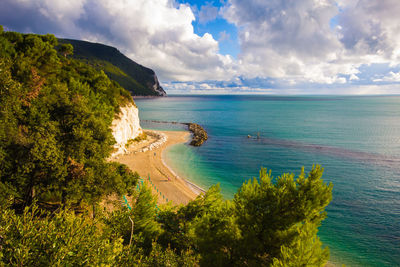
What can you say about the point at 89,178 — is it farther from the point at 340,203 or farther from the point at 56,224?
the point at 340,203

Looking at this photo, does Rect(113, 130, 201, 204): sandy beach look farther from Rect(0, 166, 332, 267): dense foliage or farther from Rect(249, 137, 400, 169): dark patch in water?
Rect(249, 137, 400, 169): dark patch in water

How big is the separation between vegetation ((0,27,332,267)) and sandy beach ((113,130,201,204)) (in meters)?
11.6

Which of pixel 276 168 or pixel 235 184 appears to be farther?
pixel 276 168

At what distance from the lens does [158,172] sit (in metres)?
39.1

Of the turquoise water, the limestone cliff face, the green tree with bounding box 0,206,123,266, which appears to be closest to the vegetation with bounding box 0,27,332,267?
the green tree with bounding box 0,206,123,266

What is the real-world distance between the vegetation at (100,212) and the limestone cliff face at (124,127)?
81.9 ft

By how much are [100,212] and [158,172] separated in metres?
22.8

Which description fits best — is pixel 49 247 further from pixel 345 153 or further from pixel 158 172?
pixel 345 153

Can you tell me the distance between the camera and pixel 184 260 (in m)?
11.4

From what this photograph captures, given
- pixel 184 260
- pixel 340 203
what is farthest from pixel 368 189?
pixel 184 260

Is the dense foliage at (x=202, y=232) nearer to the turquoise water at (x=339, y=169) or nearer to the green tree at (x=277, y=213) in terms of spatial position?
the green tree at (x=277, y=213)

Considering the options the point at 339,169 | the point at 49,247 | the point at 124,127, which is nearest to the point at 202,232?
the point at 49,247

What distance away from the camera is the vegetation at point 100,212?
28.1 ft

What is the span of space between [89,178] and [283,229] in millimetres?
15044
